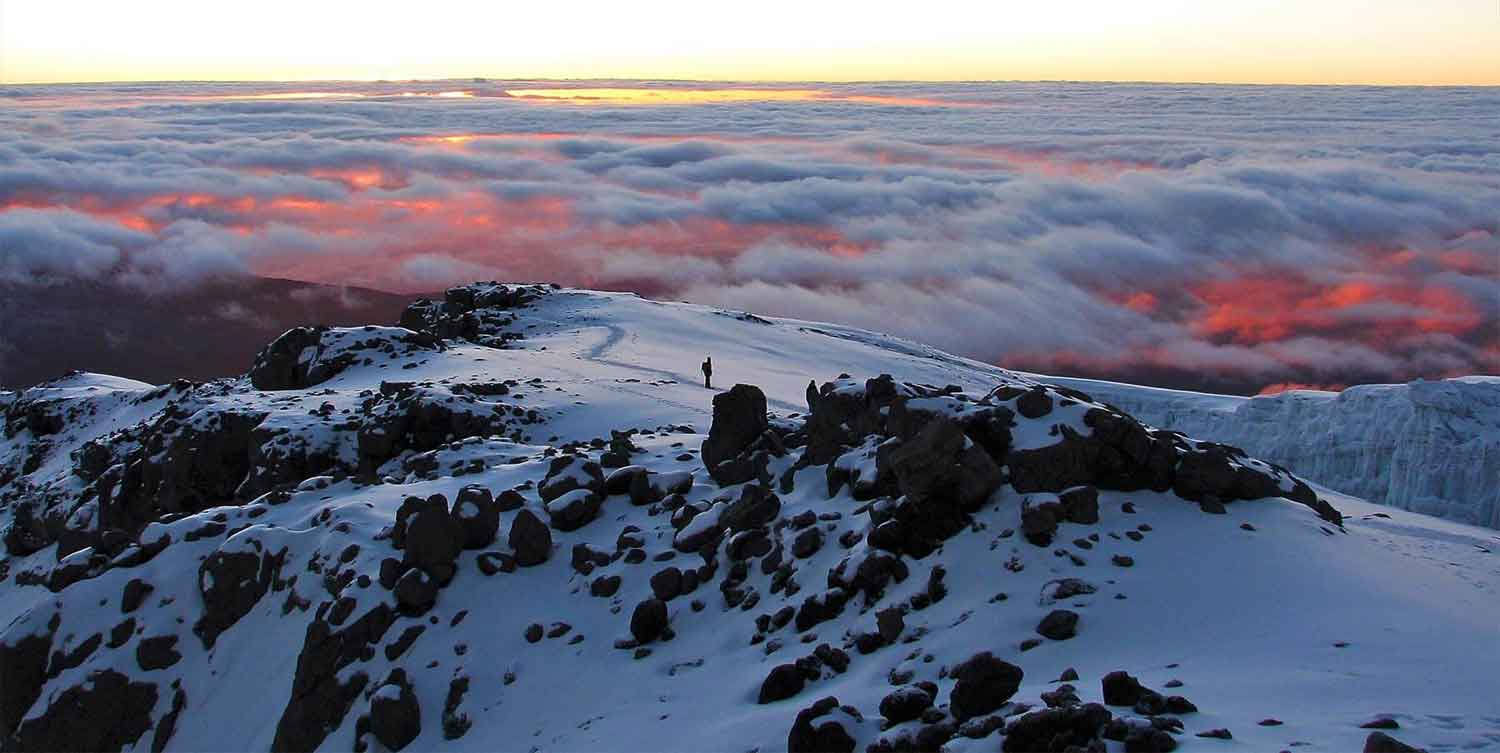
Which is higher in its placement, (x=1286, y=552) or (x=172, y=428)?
(x=1286, y=552)

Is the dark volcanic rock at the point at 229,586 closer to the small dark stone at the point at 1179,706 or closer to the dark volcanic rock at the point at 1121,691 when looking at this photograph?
the dark volcanic rock at the point at 1121,691

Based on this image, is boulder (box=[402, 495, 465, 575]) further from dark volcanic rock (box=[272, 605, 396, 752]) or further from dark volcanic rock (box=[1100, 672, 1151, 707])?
dark volcanic rock (box=[1100, 672, 1151, 707])

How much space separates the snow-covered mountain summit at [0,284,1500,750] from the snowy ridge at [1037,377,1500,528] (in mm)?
39727

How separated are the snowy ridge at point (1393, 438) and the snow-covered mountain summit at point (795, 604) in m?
39.7

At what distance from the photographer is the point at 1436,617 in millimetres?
16547

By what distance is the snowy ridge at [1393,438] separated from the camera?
2366 inches

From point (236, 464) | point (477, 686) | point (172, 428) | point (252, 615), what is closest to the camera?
point (477, 686)

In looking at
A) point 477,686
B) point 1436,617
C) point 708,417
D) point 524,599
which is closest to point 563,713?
point 477,686

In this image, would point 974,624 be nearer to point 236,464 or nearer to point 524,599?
point 524,599

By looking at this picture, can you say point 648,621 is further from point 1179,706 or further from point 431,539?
point 1179,706

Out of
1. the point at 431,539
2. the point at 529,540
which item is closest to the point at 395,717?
the point at 431,539

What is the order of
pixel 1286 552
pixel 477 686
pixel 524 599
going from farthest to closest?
1. pixel 524 599
2. pixel 477 686
3. pixel 1286 552

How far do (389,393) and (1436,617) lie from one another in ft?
116

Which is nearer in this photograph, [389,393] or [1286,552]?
[1286,552]
